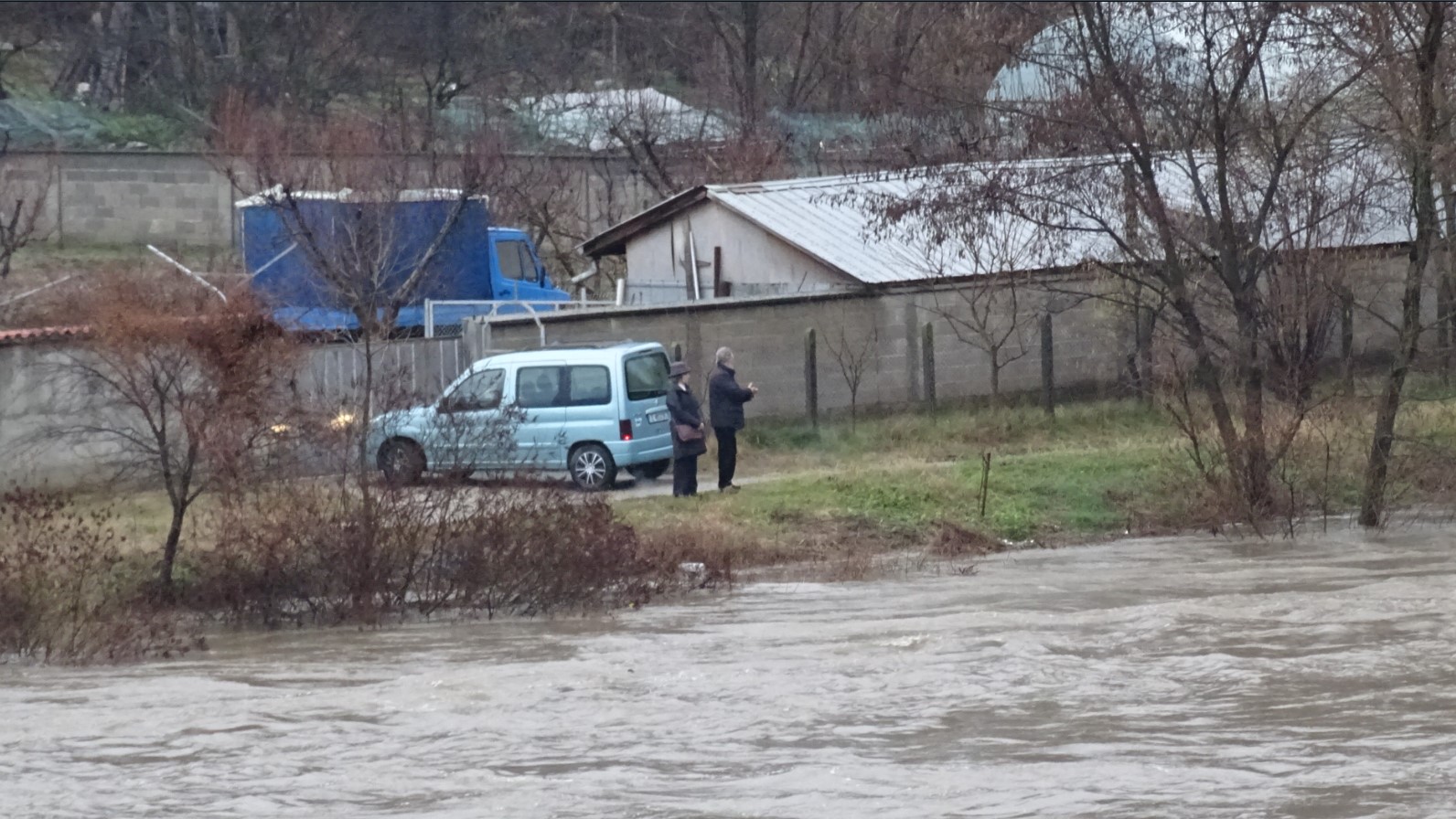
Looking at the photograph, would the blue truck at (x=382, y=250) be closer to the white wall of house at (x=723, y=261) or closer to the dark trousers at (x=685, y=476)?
the white wall of house at (x=723, y=261)

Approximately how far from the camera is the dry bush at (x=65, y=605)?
1212 centimetres

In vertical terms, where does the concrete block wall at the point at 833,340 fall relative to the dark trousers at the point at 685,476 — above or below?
above

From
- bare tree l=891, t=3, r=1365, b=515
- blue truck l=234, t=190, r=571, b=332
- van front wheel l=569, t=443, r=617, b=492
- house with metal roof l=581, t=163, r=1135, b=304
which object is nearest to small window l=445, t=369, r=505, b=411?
van front wheel l=569, t=443, r=617, b=492

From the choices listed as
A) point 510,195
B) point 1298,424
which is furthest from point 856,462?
point 510,195

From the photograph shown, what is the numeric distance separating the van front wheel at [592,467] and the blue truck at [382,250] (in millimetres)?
5448

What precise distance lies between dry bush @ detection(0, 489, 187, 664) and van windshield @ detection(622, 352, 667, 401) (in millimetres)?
6873

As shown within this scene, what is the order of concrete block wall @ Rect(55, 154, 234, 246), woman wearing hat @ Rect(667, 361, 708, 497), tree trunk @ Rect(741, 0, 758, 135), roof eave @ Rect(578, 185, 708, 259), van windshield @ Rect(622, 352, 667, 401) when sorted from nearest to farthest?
woman wearing hat @ Rect(667, 361, 708, 497) → van windshield @ Rect(622, 352, 667, 401) → roof eave @ Rect(578, 185, 708, 259) → concrete block wall @ Rect(55, 154, 234, 246) → tree trunk @ Rect(741, 0, 758, 135)

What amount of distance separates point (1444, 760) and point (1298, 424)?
26.9 feet

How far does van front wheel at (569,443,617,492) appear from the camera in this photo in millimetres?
19203

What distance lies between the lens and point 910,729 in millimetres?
9594

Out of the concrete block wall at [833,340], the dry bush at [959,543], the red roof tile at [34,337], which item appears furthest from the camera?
the concrete block wall at [833,340]

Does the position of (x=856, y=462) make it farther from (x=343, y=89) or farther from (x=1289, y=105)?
(x=343, y=89)

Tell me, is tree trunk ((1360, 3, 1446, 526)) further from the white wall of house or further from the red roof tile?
the red roof tile

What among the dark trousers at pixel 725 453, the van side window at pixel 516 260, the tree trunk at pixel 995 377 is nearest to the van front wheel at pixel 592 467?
the dark trousers at pixel 725 453
